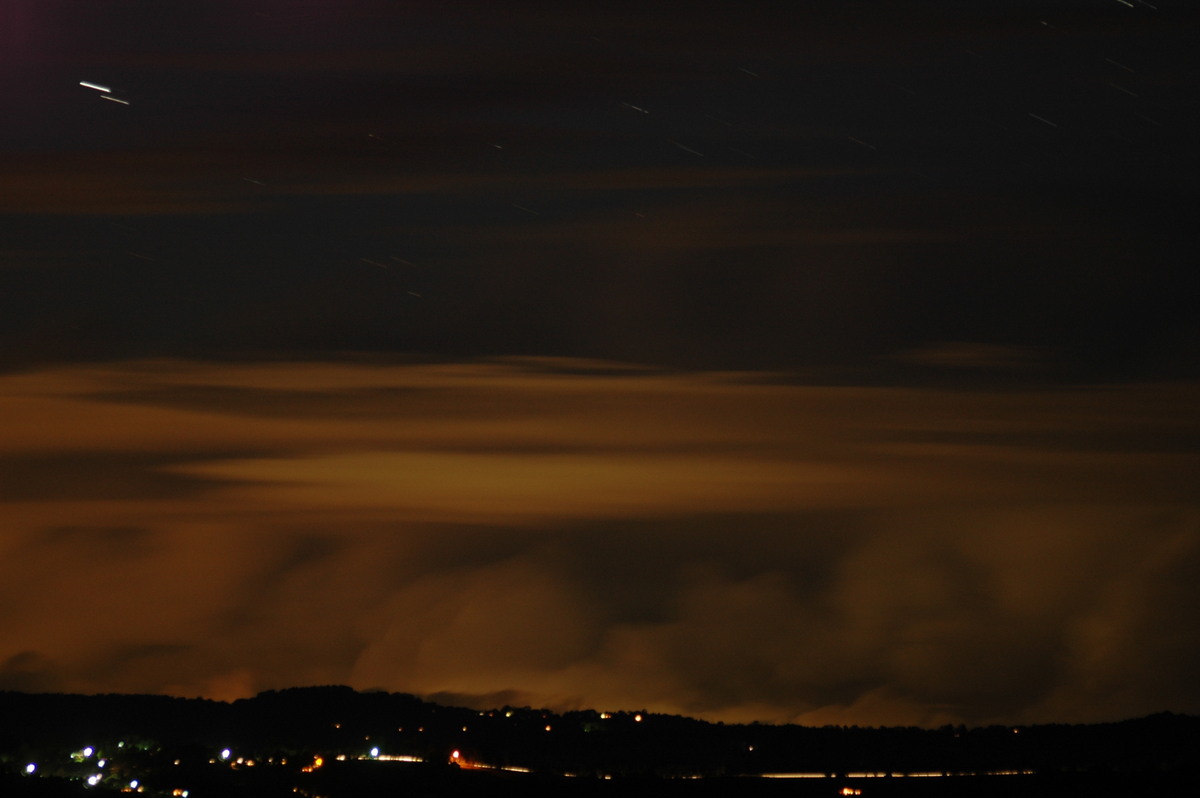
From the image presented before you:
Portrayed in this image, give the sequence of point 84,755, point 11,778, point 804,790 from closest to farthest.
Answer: point 804,790
point 11,778
point 84,755

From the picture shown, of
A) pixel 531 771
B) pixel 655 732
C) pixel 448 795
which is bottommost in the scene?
pixel 655 732

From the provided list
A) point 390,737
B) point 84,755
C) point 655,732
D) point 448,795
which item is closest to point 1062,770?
point 448,795

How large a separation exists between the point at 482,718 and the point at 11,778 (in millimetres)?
49631

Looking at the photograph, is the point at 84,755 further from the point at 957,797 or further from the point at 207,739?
the point at 957,797

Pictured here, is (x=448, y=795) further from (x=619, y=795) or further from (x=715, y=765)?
(x=715, y=765)

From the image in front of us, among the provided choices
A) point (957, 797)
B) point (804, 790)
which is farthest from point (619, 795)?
point (957, 797)

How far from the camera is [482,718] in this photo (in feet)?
458

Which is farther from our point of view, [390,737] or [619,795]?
[390,737]

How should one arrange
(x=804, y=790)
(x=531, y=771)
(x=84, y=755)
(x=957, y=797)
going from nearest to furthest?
(x=957, y=797) → (x=804, y=790) → (x=531, y=771) → (x=84, y=755)

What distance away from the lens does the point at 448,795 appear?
91438mm

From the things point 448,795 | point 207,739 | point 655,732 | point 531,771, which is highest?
point 448,795

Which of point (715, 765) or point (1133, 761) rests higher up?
point (1133, 761)

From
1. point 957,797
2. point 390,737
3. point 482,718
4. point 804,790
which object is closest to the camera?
point 957,797

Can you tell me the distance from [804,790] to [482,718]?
54.7m
